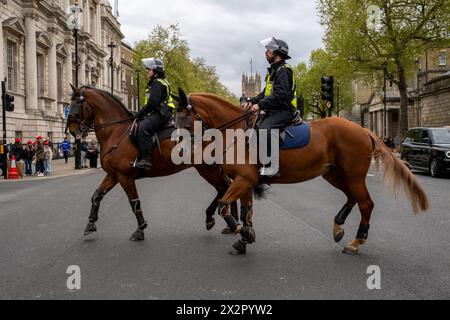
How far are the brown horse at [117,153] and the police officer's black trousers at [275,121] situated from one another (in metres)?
1.54

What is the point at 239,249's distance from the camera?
6.35m

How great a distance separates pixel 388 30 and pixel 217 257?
3467 centimetres

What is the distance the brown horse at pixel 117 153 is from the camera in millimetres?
7723

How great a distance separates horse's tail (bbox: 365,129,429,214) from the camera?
679 centimetres

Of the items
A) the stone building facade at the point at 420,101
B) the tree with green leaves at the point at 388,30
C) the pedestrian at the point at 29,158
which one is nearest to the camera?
the pedestrian at the point at 29,158

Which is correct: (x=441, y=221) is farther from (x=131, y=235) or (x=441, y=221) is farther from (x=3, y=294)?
(x=3, y=294)

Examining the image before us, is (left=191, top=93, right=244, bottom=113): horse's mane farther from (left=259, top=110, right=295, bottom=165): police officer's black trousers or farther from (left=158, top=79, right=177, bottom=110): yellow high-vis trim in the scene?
(left=158, top=79, right=177, bottom=110): yellow high-vis trim

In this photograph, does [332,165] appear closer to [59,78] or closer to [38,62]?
[38,62]

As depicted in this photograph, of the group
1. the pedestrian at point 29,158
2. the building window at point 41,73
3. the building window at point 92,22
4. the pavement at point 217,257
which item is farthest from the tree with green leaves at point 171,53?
the pavement at point 217,257

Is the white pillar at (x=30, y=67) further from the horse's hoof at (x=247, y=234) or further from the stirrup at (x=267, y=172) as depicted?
the horse's hoof at (x=247, y=234)

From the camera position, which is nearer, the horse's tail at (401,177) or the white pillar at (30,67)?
the horse's tail at (401,177)

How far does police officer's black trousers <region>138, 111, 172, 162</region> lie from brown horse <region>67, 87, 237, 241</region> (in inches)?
6.7

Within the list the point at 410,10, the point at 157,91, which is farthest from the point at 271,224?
the point at 410,10
